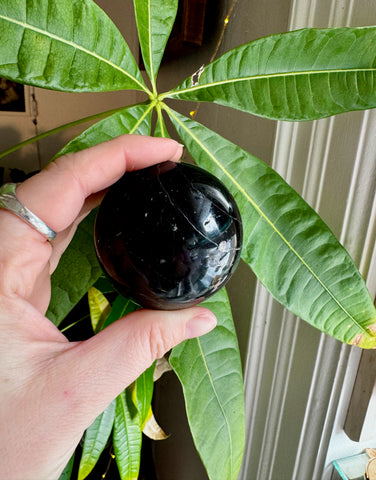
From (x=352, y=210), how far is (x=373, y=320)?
0.17 m

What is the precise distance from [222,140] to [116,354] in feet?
0.98

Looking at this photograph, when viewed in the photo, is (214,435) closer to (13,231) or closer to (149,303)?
(149,303)

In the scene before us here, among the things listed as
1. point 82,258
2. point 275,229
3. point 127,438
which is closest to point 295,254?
point 275,229

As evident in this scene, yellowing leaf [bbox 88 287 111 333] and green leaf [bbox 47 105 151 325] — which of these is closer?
green leaf [bbox 47 105 151 325]

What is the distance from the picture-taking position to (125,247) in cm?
35

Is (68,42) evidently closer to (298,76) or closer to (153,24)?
(153,24)

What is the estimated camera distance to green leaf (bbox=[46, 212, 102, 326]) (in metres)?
0.49

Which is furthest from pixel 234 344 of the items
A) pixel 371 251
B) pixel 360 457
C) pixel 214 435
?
pixel 360 457

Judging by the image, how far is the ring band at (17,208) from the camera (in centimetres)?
42

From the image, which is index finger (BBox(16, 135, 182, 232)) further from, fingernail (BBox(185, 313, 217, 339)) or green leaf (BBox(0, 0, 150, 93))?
fingernail (BBox(185, 313, 217, 339))

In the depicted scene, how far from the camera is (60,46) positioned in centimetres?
41

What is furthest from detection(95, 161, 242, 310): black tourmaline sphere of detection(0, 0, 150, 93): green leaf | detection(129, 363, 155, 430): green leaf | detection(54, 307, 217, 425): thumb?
detection(129, 363, 155, 430): green leaf

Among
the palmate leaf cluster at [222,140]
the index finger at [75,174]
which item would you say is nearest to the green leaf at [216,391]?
the palmate leaf cluster at [222,140]

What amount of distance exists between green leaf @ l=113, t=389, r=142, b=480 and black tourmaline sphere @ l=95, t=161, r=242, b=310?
342 millimetres
